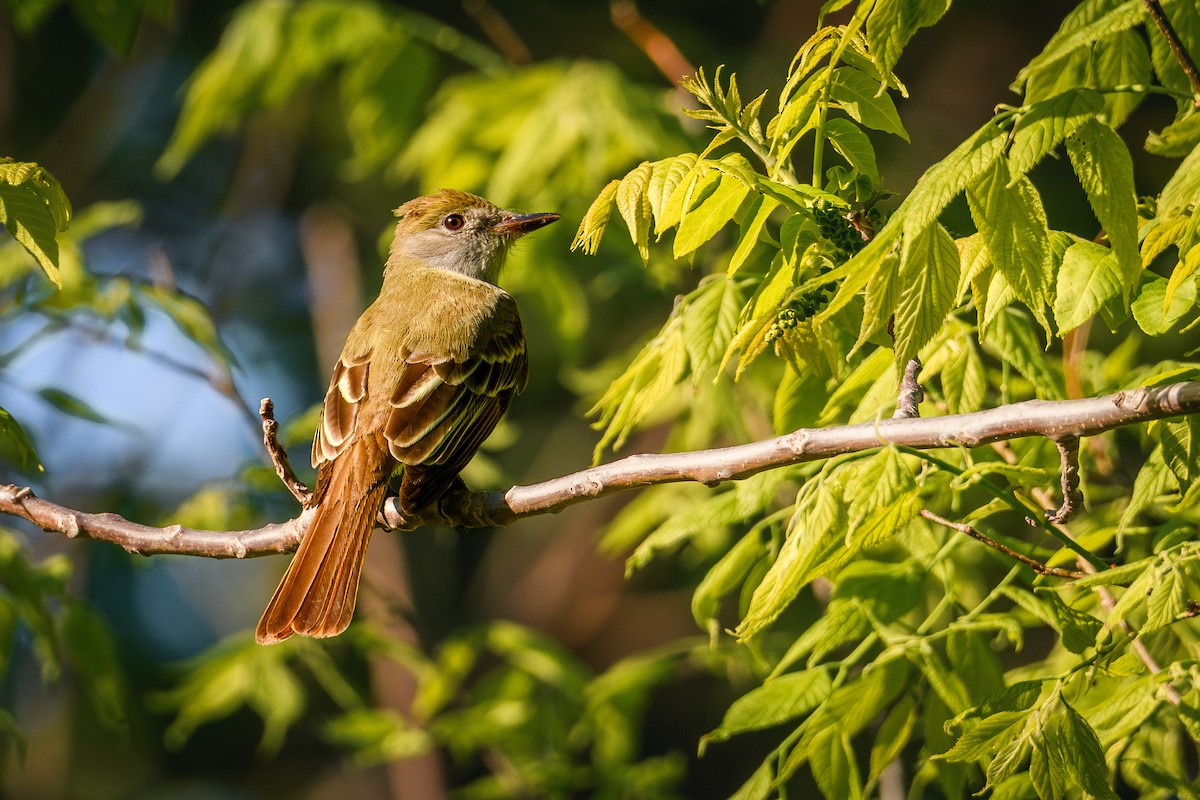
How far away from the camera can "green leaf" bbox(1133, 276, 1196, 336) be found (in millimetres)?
2170

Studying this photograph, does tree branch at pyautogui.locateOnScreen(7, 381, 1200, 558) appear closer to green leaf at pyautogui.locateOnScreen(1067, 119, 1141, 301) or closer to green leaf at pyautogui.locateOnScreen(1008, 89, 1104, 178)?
green leaf at pyautogui.locateOnScreen(1067, 119, 1141, 301)

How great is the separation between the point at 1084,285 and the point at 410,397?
2.49m

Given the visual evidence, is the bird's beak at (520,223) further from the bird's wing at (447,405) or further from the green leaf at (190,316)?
the green leaf at (190,316)

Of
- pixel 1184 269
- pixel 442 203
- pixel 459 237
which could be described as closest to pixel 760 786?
pixel 1184 269

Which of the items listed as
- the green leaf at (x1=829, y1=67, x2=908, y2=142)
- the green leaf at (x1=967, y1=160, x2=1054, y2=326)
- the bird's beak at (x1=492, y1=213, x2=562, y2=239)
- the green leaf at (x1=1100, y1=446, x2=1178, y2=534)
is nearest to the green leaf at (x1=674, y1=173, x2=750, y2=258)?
the green leaf at (x1=829, y1=67, x2=908, y2=142)

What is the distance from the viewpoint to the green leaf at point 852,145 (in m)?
2.51

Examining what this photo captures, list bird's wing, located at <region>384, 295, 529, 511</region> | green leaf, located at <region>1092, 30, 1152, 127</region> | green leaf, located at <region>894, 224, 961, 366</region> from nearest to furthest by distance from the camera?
green leaf, located at <region>894, 224, 961, 366</region>, green leaf, located at <region>1092, 30, 1152, 127</region>, bird's wing, located at <region>384, 295, 529, 511</region>

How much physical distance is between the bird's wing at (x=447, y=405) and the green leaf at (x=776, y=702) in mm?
1335

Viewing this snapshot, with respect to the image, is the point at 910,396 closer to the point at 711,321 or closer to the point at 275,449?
the point at 711,321

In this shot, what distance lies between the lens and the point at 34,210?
8.30 feet

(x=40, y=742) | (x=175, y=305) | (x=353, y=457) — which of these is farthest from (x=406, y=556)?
(x=353, y=457)

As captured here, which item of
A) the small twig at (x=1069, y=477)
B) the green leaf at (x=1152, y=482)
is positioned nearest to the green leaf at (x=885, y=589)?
the small twig at (x=1069, y=477)

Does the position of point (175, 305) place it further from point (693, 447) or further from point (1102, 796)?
point (1102, 796)

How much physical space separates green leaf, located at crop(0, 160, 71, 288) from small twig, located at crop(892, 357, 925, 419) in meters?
1.86
